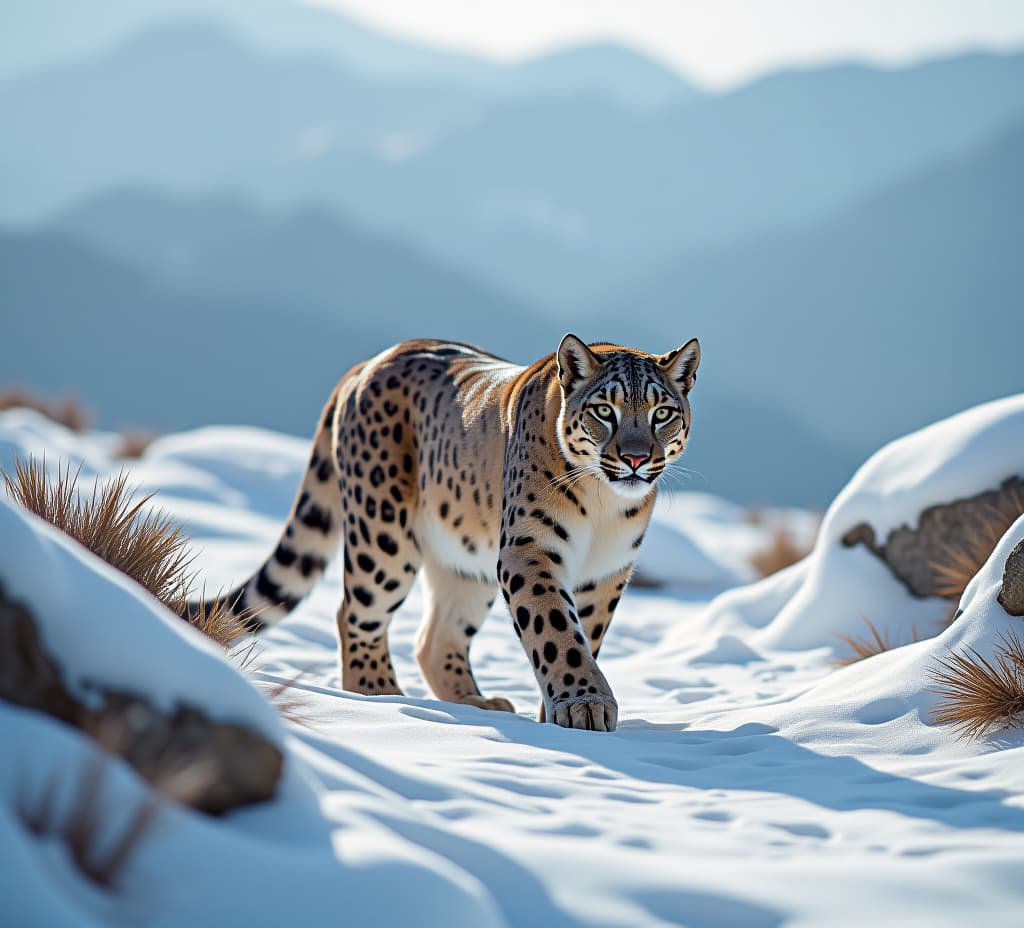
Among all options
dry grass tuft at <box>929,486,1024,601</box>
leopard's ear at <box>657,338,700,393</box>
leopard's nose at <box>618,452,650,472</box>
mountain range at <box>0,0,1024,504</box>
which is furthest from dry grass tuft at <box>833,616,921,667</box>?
mountain range at <box>0,0,1024,504</box>

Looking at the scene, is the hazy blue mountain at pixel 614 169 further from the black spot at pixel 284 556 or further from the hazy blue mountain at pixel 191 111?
the black spot at pixel 284 556

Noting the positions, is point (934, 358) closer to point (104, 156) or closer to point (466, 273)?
point (466, 273)

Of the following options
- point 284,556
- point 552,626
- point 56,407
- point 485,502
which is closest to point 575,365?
point 485,502

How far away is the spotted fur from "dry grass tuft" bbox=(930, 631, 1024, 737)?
51.8 inches

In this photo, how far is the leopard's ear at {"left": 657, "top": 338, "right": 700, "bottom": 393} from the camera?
4926mm

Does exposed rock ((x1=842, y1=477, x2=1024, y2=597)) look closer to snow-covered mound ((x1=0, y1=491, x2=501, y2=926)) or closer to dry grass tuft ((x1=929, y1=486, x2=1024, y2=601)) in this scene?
dry grass tuft ((x1=929, y1=486, x2=1024, y2=601))

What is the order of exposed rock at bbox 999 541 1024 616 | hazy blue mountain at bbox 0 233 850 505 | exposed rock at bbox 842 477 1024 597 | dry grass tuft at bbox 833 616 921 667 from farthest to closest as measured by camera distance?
hazy blue mountain at bbox 0 233 850 505 < exposed rock at bbox 842 477 1024 597 < dry grass tuft at bbox 833 616 921 667 < exposed rock at bbox 999 541 1024 616

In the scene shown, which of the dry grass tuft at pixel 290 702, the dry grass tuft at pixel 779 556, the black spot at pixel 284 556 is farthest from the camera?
the dry grass tuft at pixel 779 556

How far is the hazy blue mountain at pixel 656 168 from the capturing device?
8688cm

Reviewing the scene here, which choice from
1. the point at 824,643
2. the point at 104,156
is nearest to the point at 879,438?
the point at 824,643

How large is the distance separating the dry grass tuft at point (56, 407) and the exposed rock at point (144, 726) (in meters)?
14.3

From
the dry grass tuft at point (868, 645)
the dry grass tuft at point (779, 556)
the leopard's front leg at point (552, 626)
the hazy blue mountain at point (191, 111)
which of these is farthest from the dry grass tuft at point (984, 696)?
the hazy blue mountain at point (191, 111)

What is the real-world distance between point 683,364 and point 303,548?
2.50 meters

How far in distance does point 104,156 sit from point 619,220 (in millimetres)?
56707
